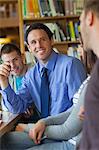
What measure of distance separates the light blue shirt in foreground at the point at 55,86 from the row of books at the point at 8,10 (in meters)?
2.42

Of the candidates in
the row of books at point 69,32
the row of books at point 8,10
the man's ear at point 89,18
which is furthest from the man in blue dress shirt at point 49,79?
the row of books at point 8,10

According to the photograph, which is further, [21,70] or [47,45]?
[21,70]

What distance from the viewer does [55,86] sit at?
6.97 feet

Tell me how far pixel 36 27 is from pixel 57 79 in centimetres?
43

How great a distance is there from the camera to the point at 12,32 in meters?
4.90

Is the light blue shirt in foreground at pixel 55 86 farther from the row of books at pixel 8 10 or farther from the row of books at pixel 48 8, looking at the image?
the row of books at pixel 8 10

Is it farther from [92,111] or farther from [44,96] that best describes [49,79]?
[92,111]

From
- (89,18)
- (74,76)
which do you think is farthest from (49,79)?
(89,18)

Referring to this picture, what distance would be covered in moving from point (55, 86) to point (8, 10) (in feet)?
9.47

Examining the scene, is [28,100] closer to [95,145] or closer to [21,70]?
[21,70]

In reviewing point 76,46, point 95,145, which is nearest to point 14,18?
point 76,46

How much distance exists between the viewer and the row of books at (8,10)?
4512 millimetres

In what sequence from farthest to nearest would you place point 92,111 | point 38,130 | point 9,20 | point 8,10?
point 9,20, point 8,10, point 38,130, point 92,111

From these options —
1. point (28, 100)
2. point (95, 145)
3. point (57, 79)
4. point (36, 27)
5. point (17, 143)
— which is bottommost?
point (17, 143)
